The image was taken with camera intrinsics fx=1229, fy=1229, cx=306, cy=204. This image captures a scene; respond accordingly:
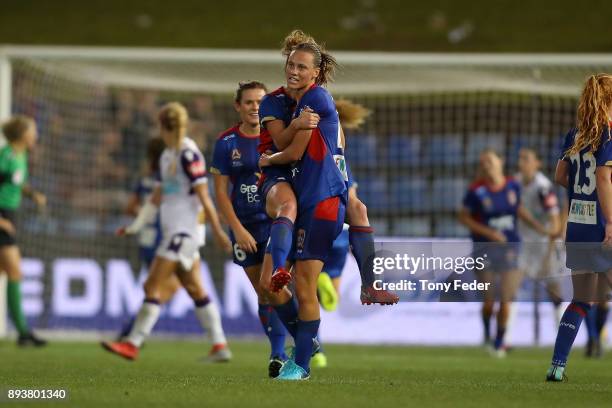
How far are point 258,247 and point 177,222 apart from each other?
1951mm

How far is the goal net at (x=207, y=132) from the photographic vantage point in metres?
14.7

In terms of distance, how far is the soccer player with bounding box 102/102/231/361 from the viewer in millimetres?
10023

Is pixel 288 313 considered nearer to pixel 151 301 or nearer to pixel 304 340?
pixel 304 340

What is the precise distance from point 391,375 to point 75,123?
30.7 ft

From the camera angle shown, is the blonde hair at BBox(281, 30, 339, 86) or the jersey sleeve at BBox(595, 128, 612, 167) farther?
the jersey sleeve at BBox(595, 128, 612, 167)

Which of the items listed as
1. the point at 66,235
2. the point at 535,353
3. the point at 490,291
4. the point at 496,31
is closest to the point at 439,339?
the point at 535,353

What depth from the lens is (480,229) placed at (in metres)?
13.1

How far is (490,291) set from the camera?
696cm

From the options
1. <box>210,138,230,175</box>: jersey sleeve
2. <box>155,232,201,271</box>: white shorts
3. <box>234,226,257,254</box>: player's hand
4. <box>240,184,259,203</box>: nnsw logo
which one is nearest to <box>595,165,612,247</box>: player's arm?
<box>234,226,257,254</box>: player's hand

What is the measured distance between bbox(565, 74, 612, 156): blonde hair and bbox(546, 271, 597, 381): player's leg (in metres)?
0.76

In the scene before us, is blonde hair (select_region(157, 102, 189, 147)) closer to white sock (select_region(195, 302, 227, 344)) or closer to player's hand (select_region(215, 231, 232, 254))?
player's hand (select_region(215, 231, 232, 254))

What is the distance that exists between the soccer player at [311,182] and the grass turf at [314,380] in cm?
49

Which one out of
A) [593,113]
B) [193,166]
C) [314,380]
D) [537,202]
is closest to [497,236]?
[537,202]

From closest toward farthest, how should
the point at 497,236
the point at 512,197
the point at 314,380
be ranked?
1. the point at 314,380
2. the point at 497,236
3. the point at 512,197
